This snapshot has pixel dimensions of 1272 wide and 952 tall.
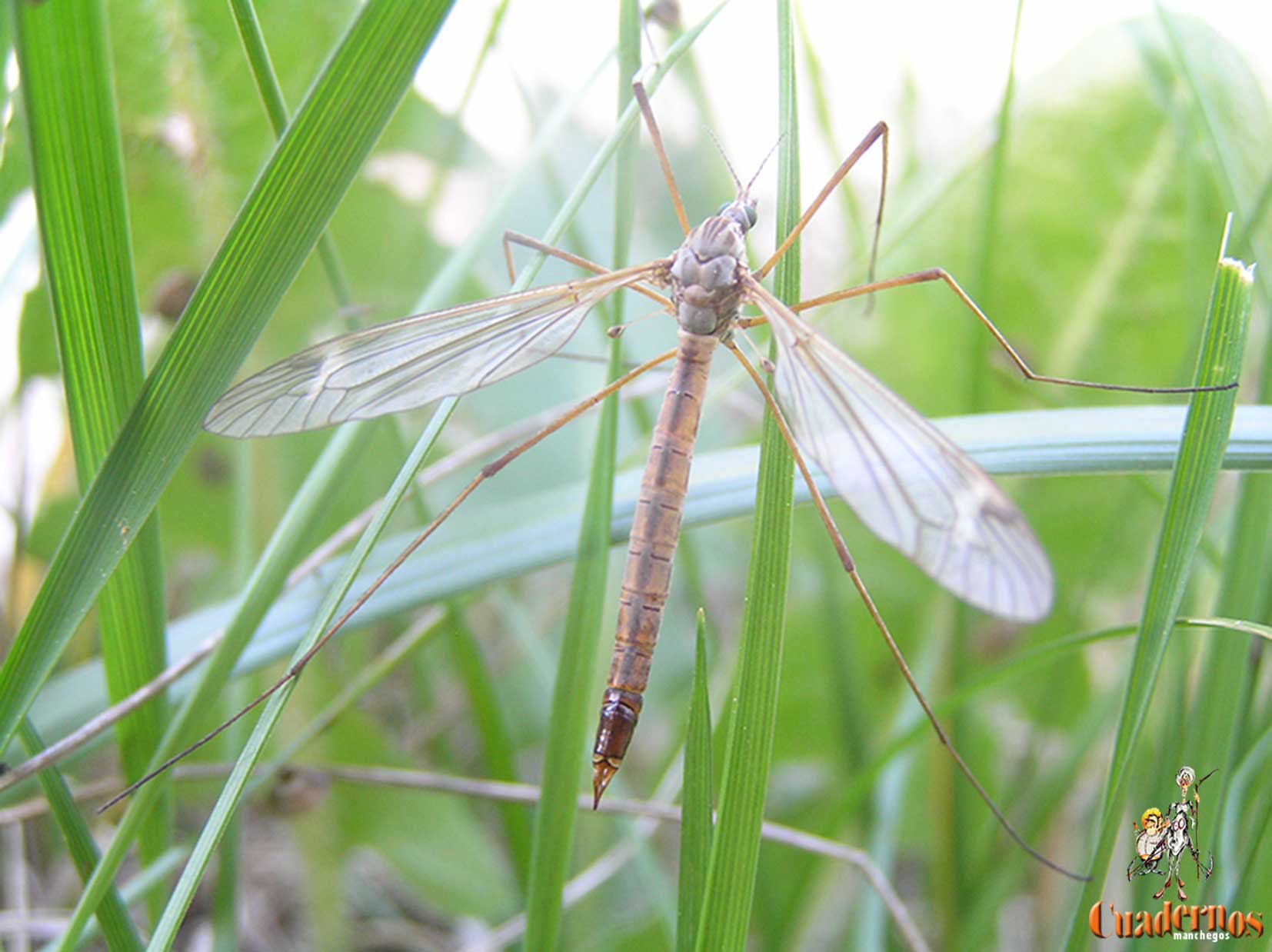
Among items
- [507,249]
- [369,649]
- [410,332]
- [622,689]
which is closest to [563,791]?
[622,689]

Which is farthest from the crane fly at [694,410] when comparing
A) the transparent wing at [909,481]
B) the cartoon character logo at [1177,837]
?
the cartoon character logo at [1177,837]

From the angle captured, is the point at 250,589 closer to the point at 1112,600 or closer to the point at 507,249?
the point at 507,249

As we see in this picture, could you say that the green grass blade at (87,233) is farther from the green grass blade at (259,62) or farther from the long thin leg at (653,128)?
the long thin leg at (653,128)

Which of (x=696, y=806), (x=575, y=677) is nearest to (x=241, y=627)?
(x=575, y=677)

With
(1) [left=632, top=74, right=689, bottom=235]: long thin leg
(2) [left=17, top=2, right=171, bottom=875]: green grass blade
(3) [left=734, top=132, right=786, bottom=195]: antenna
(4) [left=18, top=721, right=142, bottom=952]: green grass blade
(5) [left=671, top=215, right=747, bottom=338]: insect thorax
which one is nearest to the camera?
(2) [left=17, top=2, right=171, bottom=875]: green grass blade

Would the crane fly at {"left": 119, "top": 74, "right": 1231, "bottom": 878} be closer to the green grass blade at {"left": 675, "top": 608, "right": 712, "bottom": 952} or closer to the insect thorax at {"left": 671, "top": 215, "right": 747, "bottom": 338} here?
the insect thorax at {"left": 671, "top": 215, "right": 747, "bottom": 338}

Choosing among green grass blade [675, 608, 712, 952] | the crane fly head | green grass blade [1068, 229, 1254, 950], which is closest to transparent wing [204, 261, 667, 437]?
the crane fly head
